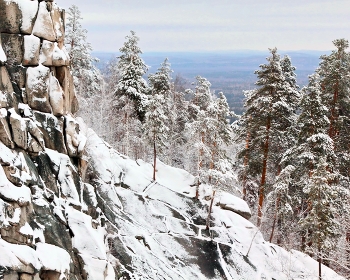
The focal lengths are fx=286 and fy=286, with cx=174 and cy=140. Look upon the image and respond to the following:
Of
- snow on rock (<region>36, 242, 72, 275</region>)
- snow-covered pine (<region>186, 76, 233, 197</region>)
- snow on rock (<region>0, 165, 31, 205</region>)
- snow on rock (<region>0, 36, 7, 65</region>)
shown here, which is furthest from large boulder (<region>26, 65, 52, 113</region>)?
snow-covered pine (<region>186, 76, 233, 197</region>)

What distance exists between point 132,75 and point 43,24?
17.1m

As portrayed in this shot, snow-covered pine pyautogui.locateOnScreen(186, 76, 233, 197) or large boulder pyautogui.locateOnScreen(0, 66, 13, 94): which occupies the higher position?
large boulder pyautogui.locateOnScreen(0, 66, 13, 94)

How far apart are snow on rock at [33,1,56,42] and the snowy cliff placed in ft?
0.14

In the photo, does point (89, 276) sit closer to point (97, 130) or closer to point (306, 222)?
point (306, 222)

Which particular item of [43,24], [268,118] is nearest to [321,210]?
[268,118]

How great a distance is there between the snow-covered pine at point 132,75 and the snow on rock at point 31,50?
16.7 m

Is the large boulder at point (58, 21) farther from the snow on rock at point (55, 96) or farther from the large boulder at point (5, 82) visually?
the large boulder at point (5, 82)

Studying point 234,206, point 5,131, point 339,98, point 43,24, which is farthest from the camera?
point 234,206

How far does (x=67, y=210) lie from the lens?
13.7 metres

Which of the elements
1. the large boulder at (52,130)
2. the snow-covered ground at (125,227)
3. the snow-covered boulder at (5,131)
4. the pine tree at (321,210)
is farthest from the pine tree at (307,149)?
the snow-covered boulder at (5,131)

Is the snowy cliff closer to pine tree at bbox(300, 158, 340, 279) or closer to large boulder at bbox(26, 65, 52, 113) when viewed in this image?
large boulder at bbox(26, 65, 52, 113)

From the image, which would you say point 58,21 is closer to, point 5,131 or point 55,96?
point 55,96

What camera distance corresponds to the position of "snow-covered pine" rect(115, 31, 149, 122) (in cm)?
3014

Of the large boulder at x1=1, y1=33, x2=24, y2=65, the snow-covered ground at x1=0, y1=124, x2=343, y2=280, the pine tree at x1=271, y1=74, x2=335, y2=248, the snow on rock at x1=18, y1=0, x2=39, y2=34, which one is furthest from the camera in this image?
the pine tree at x1=271, y1=74, x2=335, y2=248
